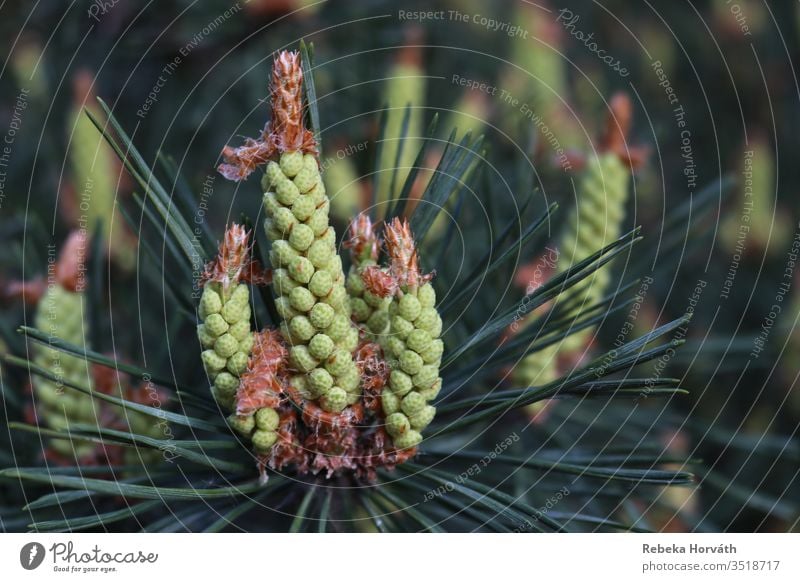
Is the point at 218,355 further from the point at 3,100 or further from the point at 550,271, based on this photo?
the point at 3,100

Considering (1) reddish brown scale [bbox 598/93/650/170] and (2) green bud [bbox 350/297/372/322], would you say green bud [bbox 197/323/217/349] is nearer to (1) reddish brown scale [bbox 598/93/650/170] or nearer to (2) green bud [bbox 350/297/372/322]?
(2) green bud [bbox 350/297/372/322]

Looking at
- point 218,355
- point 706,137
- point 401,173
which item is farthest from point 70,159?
point 706,137

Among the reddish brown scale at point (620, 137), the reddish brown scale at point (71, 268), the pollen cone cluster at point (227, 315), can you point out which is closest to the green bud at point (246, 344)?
the pollen cone cluster at point (227, 315)

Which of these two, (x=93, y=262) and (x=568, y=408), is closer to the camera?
(x=93, y=262)

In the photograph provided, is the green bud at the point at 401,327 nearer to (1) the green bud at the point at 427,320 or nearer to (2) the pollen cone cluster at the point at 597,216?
(1) the green bud at the point at 427,320

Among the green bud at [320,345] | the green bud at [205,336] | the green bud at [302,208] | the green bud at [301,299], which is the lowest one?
the green bud at [320,345]

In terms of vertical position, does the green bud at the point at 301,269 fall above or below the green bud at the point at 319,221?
below
